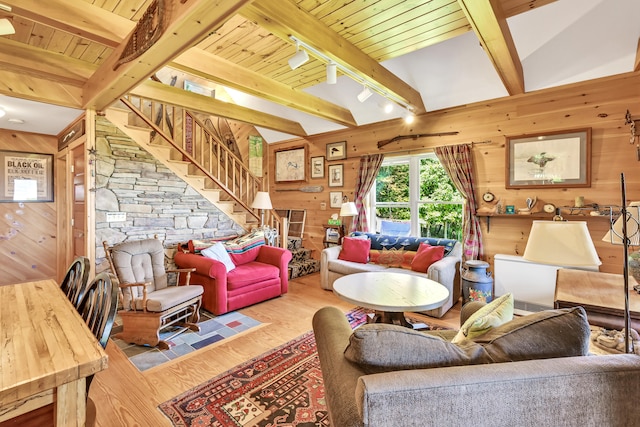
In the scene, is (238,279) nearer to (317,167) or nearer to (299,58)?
(299,58)

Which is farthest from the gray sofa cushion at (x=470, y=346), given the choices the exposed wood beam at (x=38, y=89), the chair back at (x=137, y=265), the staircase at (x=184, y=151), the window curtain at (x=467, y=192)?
the staircase at (x=184, y=151)

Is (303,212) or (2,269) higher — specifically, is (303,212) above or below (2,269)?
above

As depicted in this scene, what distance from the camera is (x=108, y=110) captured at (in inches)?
138

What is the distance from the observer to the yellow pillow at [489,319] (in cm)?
130

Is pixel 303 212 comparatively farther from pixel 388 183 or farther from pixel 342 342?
pixel 342 342

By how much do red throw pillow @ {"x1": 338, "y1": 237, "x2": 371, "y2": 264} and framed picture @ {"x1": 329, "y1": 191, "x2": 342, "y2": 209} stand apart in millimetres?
1102

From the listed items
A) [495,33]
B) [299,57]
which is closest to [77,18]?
[299,57]

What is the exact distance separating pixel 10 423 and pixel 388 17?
3118 millimetres

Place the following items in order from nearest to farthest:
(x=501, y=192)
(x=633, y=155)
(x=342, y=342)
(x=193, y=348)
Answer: (x=342, y=342) < (x=193, y=348) < (x=633, y=155) < (x=501, y=192)

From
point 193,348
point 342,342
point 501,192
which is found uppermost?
point 501,192

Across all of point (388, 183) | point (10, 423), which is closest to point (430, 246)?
point (388, 183)

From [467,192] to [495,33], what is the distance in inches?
83.4

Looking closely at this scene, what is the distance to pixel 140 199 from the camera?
3791 millimetres

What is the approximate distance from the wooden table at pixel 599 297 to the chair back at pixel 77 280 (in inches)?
116
